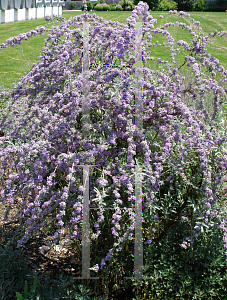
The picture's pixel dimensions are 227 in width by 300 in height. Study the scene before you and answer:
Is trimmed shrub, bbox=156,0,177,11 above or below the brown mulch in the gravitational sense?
above

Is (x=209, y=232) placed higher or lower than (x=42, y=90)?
lower

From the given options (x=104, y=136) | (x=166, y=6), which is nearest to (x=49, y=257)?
(x=104, y=136)

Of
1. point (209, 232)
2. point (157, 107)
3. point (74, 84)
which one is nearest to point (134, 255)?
point (209, 232)

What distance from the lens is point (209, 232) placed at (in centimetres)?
277

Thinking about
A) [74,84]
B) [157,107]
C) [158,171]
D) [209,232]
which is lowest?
[209,232]

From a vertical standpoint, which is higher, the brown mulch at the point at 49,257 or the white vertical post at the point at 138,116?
the white vertical post at the point at 138,116

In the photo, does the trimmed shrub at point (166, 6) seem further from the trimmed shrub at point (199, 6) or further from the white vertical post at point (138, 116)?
the white vertical post at point (138, 116)

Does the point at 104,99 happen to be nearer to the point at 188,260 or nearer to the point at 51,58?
the point at 51,58

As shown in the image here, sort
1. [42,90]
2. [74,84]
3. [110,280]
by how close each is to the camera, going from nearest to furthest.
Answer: [74,84] → [110,280] → [42,90]

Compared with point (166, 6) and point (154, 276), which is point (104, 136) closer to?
point (154, 276)

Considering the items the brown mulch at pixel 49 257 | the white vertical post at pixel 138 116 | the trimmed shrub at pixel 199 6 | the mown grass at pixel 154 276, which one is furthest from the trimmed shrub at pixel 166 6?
the mown grass at pixel 154 276

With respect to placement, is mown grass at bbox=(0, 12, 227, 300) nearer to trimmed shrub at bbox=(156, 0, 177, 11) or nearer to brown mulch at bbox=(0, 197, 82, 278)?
brown mulch at bbox=(0, 197, 82, 278)

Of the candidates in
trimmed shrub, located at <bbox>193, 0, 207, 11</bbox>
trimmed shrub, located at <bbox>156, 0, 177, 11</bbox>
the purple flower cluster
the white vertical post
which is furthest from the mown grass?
trimmed shrub, located at <bbox>193, 0, 207, 11</bbox>

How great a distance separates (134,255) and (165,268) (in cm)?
29
